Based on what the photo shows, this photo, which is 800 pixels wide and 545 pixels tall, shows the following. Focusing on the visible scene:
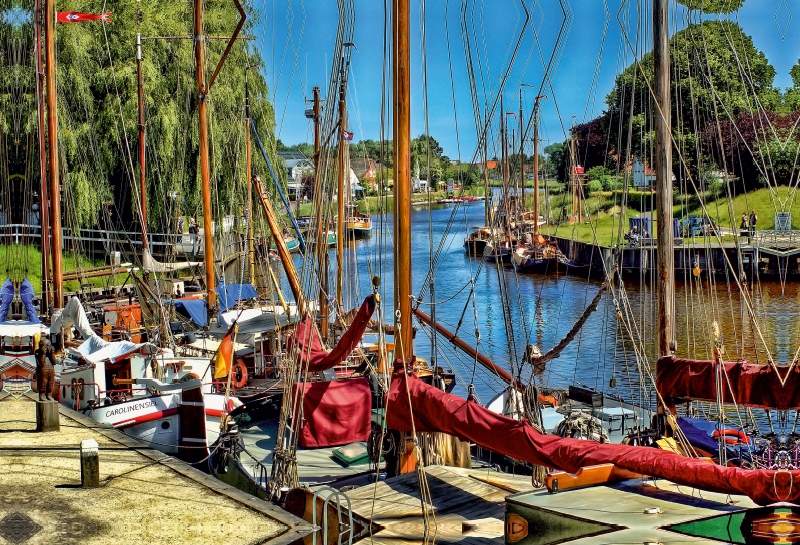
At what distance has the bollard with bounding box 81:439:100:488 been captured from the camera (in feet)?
55.0

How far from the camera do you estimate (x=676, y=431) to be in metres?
14.9

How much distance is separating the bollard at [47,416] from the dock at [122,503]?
22.2 inches

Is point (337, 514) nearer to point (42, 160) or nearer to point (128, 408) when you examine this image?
point (128, 408)

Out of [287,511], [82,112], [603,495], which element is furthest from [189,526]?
[82,112]

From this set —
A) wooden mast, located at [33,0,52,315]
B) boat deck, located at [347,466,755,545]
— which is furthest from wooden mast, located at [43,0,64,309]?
boat deck, located at [347,466,755,545]

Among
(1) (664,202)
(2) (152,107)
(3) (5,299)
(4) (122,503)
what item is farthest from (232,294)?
(1) (664,202)

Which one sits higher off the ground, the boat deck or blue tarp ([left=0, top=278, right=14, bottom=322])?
blue tarp ([left=0, top=278, right=14, bottom=322])

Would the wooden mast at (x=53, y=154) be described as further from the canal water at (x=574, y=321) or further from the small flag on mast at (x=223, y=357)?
the canal water at (x=574, y=321)

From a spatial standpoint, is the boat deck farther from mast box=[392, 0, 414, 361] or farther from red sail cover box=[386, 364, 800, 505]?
mast box=[392, 0, 414, 361]

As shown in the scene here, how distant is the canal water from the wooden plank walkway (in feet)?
8.31

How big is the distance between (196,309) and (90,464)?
1768 cm

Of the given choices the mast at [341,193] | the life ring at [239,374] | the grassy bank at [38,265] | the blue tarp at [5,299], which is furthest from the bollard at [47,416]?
the grassy bank at [38,265]

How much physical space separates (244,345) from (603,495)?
17.5 meters

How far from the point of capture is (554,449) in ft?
42.5
